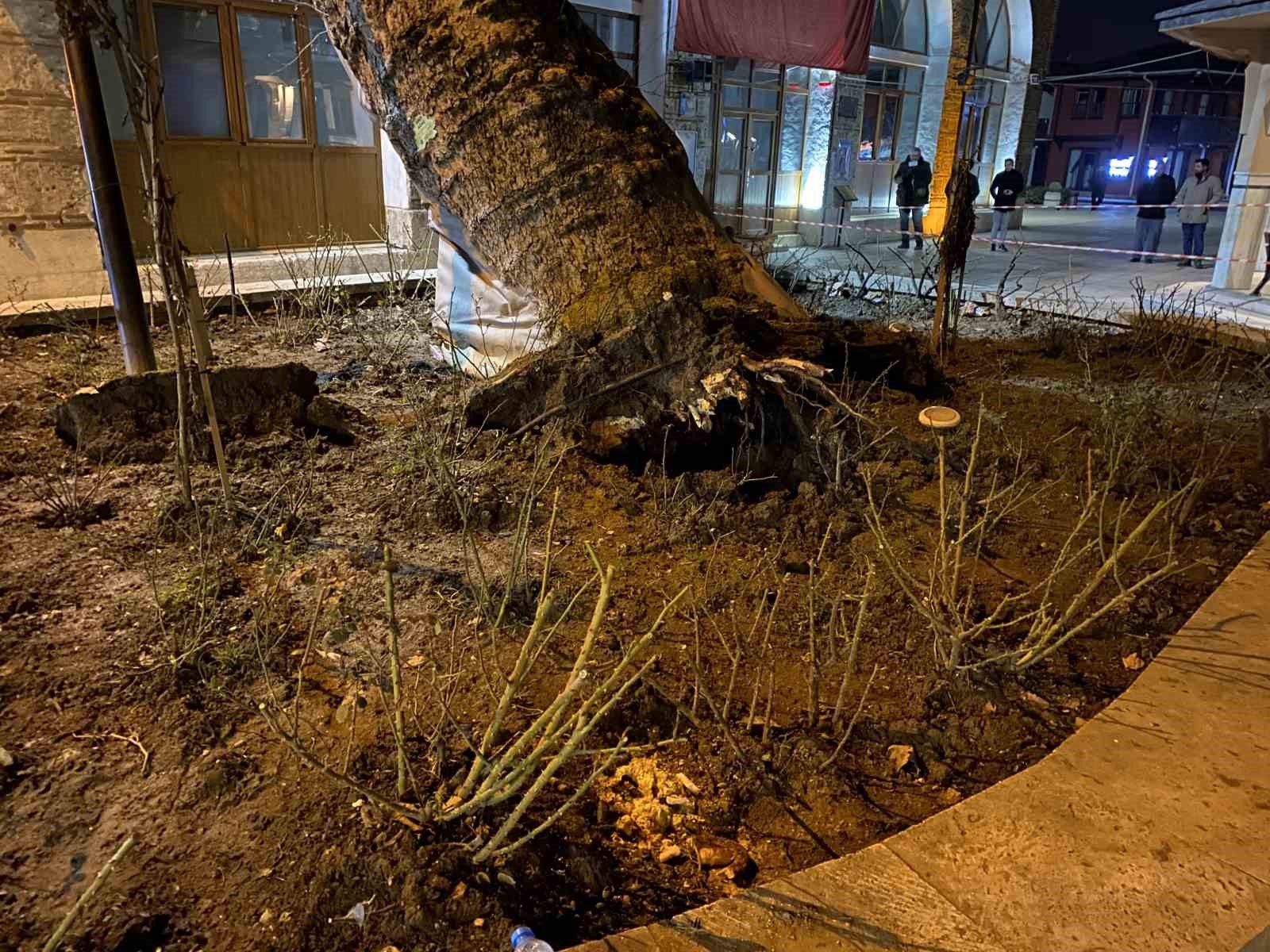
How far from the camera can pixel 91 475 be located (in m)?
3.37

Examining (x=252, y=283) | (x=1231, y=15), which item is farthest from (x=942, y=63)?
(x=252, y=283)

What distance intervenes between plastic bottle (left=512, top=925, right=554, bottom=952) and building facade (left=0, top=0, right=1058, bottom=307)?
137 inches

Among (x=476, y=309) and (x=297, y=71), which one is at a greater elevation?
(x=297, y=71)

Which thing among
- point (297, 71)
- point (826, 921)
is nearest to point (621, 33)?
point (297, 71)

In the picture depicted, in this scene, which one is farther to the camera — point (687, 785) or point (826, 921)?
point (687, 785)

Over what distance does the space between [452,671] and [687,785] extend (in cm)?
65

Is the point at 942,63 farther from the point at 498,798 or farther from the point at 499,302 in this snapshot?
the point at 498,798

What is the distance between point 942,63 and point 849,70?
19.0 ft

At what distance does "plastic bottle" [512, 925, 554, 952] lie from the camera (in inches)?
58.8

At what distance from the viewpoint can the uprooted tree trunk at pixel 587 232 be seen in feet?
12.0

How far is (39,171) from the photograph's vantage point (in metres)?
6.50

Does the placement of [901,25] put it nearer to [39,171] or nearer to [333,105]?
[333,105]

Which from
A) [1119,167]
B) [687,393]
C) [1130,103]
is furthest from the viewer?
[1130,103]

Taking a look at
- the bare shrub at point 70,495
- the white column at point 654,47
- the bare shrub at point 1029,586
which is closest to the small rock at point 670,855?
→ the bare shrub at point 1029,586
